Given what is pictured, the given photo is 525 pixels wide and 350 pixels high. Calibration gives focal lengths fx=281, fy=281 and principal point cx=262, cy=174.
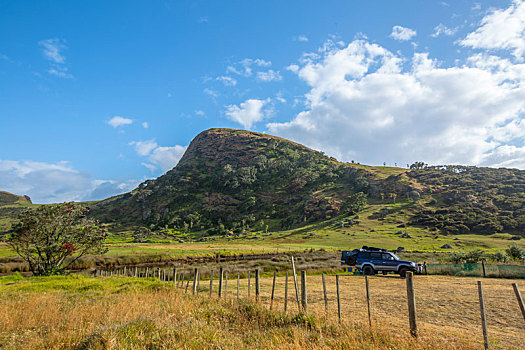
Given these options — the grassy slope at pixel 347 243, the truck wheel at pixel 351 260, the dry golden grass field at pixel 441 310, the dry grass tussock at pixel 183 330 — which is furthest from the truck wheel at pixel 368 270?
the grassy slope at pixel 347 243

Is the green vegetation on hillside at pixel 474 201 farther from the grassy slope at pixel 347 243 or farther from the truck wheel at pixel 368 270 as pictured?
the truck wheel at pixel 368 270

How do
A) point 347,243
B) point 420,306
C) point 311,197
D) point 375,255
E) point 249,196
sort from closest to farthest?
1. point 420,306
2. point 375,255
3. point 347,243
4. point 311,197
5. point 249,196

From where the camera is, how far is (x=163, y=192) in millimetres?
174875

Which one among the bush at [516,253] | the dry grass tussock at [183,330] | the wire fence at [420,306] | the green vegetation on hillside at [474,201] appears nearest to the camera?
the dry grass tussock at [183,330]

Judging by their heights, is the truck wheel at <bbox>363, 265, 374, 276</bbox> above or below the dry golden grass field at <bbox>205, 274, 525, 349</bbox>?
below

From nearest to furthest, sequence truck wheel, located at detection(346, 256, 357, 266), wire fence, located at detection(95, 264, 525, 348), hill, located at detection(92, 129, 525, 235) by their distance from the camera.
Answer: wire fence, located at detection(95, 264, 525, 348) < truck wheel, located at detection(346, 256, 357, 266) < hill, located at detection(92, 129, 525, 235)

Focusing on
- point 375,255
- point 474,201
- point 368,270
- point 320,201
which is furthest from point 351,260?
point 320,201

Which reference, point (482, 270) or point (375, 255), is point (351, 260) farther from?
point (482, 270)

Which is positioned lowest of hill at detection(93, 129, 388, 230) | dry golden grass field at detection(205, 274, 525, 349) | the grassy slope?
the grassy slope

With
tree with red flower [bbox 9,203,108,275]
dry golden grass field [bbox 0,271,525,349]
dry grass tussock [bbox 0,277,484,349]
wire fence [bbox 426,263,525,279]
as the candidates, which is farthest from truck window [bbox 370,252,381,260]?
tree with red flower [bbox 9,203,108,275]

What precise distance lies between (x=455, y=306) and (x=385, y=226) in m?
77.7

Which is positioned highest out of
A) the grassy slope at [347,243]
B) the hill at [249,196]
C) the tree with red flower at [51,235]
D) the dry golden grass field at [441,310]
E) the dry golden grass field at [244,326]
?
the hill at [249,196]

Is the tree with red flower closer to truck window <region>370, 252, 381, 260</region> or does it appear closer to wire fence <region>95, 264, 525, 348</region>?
wire fence <region>95, 264, 525, 348</region>

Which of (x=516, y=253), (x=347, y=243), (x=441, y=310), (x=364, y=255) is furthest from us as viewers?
(x=347, y=243)
